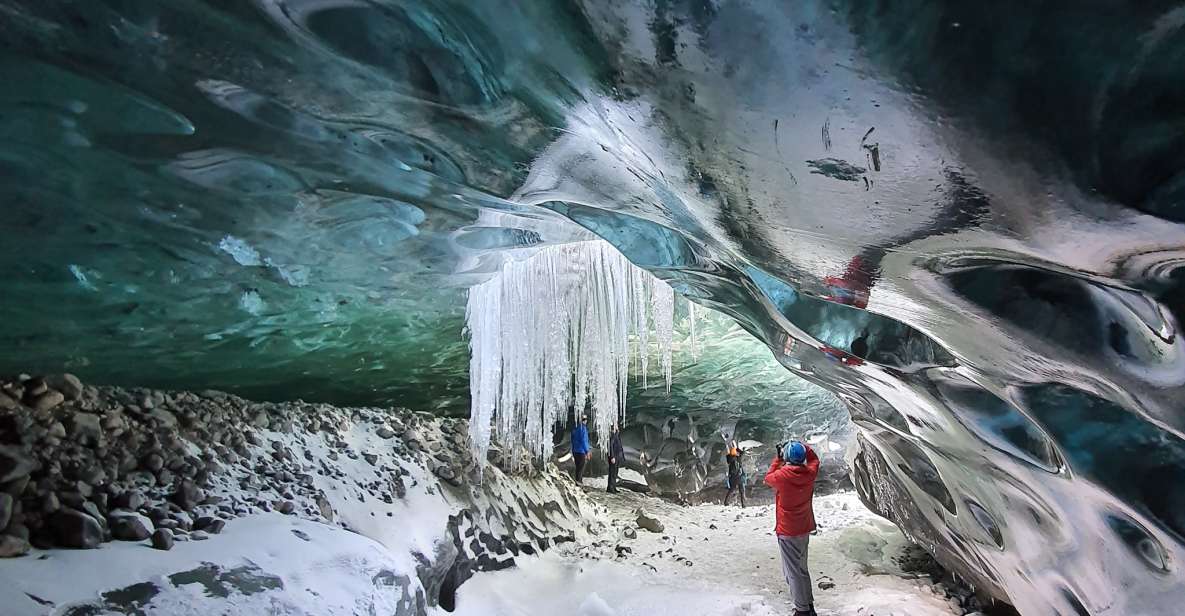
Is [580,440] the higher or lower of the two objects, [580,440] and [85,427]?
the lower

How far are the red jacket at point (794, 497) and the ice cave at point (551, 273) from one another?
Answer: 0.03 metres

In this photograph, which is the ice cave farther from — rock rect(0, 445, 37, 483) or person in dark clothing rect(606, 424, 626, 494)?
person in dark clothing rect(606, 424, 626, 494)

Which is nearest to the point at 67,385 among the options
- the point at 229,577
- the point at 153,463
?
the point at 153,463

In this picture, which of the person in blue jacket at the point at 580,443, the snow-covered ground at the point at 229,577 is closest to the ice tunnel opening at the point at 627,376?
the person in blue jacket at the point at 580,443

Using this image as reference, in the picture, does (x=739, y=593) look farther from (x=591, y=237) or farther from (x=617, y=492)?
(x=617, y=492)

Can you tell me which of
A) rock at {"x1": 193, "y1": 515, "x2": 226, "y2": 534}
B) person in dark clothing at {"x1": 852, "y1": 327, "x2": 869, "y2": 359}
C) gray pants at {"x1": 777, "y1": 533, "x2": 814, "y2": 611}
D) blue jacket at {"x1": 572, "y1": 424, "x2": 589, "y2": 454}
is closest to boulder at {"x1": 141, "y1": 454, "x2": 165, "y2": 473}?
rock at {"x1": 193, "y1": 515, "x2": 226, "y2": 534}

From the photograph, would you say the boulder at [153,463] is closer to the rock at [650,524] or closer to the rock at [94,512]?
the rock at [94,512]

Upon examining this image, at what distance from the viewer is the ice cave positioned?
54.9 inches

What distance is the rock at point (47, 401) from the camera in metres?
4.23

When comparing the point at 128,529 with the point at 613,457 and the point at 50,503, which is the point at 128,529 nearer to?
the point at 50,503

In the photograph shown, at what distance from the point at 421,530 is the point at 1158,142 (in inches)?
226

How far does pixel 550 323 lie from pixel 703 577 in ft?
11.4

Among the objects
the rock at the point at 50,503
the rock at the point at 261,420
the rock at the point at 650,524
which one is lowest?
the rock at the point at 650,524

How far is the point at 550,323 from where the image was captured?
629cm
